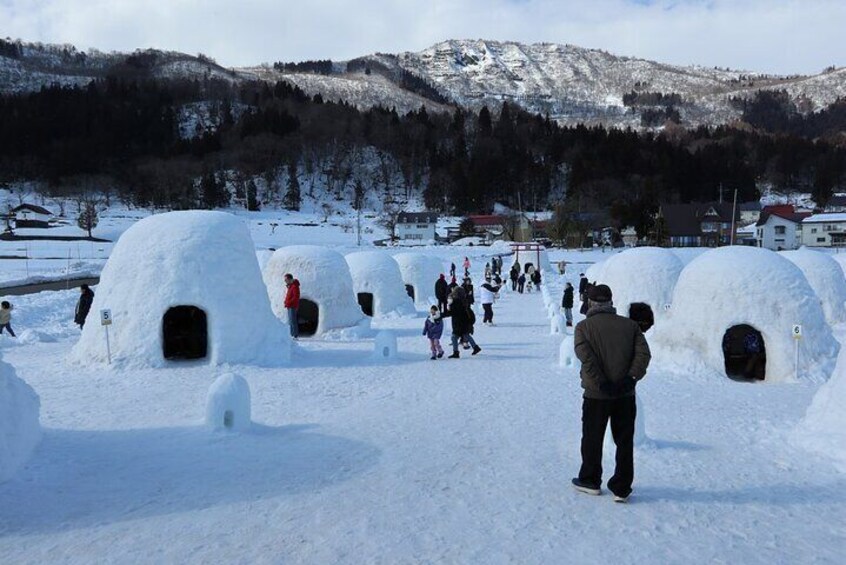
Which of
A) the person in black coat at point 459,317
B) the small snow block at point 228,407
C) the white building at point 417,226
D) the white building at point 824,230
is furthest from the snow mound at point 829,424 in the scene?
the white building at point 417,226

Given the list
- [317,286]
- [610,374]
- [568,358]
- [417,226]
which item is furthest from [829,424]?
[417,226]

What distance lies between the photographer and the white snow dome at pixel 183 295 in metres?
10.5

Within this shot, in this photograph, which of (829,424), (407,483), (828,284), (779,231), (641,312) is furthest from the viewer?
(779,231)

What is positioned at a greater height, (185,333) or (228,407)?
(228,407)

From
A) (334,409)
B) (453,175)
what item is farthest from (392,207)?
(334,409)

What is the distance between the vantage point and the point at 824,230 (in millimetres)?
64438

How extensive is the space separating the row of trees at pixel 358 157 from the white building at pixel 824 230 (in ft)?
75.3

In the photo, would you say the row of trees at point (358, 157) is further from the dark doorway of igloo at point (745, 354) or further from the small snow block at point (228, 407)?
the small snow block at point (228, 407)

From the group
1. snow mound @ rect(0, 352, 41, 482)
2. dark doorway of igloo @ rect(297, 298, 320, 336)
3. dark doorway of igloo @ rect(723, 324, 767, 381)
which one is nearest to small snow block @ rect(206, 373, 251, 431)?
snow mound @ rect(0, 352, 41, 482)

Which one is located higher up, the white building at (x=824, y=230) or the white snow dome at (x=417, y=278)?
the white building at (x=824, y=230)

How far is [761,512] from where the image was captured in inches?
177

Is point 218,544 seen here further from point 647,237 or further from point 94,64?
point 94,64

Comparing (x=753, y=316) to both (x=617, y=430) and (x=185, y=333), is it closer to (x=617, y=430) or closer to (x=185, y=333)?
(x=617, y=430)

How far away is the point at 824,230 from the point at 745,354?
217 feet
